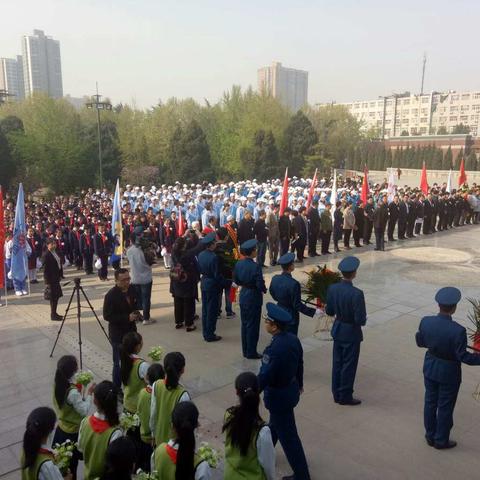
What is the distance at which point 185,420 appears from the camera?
2.92m

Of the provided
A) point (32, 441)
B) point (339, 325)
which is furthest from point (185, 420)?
point (339, 325)

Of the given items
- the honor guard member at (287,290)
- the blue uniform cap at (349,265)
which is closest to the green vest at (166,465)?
the honor guard member at (287,290)

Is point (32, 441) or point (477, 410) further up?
point (32, 441)

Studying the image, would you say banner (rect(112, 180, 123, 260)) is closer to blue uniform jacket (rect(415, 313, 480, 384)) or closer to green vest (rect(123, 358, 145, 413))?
green vest (rect(123, 358, 145, 413))

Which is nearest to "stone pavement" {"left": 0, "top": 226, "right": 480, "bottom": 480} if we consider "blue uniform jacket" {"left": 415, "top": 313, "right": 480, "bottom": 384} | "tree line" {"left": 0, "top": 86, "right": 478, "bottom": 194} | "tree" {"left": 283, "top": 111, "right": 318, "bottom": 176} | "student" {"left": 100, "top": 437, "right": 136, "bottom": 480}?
"blue uniform jacket" {"left": 415, "top": 313, "right": 480, "bottom": 384}

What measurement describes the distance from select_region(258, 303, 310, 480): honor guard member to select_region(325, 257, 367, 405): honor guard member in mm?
1547

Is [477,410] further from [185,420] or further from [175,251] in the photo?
[175,251]

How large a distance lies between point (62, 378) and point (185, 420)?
1498 mm

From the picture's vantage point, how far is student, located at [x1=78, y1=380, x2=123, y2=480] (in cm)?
324

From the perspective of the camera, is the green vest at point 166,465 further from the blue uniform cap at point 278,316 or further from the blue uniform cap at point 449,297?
the blue uniform cap at point 449,297

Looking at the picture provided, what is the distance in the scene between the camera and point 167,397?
12.2 feet

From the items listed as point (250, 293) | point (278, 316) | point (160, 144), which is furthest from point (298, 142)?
point (278, 316)

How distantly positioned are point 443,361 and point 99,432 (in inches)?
130

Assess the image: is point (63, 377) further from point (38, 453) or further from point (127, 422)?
point (38, 453)
